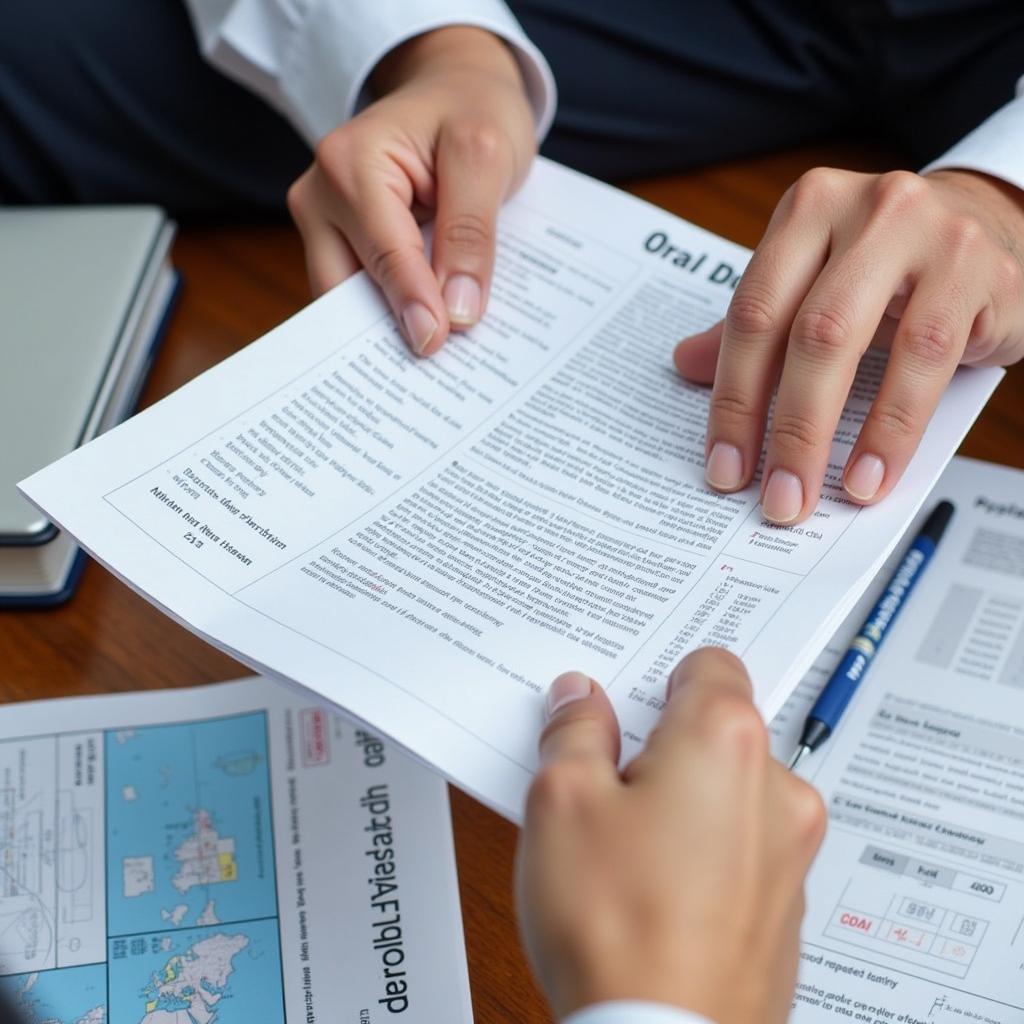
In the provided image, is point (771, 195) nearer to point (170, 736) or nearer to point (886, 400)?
point (886, 400)

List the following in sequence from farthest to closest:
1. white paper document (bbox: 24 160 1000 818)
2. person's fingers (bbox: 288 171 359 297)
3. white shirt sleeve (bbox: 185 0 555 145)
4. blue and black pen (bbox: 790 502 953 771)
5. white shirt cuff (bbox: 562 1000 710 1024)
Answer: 1. white shirt sleeve (bbox: 185 0 555 145)
2. person's fingers (bbox: 288 171 359 297)
3. blue and black pen (bbox: 790 502 953 771)
4. white paper document (bbox: 24 160 1000 818)
5. white shirt cuff (bbox: 562 1000 710 1024)

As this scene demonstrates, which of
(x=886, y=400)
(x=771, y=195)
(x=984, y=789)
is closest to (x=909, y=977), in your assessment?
(x=984, y=789)

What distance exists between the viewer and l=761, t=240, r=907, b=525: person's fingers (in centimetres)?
54

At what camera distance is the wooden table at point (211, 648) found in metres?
0.54

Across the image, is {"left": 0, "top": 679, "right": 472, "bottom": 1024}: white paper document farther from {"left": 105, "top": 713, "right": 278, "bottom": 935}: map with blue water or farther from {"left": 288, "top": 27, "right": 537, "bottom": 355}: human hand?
{"left": 288, "top": 27, "right": 537, "bottom": 355}: human hand

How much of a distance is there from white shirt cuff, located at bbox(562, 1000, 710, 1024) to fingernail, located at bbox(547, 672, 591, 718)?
116 millimetres

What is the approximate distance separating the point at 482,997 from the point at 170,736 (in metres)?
0.21

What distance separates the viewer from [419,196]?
2.34 feet

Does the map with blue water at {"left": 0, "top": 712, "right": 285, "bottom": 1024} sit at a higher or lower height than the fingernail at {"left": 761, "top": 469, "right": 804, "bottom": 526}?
lower

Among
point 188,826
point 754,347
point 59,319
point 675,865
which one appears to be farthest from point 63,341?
point 675,865

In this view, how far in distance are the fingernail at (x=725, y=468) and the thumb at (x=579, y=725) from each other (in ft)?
0.49

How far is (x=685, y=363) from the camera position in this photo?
64cm

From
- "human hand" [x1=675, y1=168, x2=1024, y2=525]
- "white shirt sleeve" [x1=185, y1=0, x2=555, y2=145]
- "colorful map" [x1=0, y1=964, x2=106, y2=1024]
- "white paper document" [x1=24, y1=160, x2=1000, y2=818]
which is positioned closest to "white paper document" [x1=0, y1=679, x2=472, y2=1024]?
"colorful map" [x1=0, y1=964, x2=106, y2=1024]

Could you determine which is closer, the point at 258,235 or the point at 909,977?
the point at 909,977
